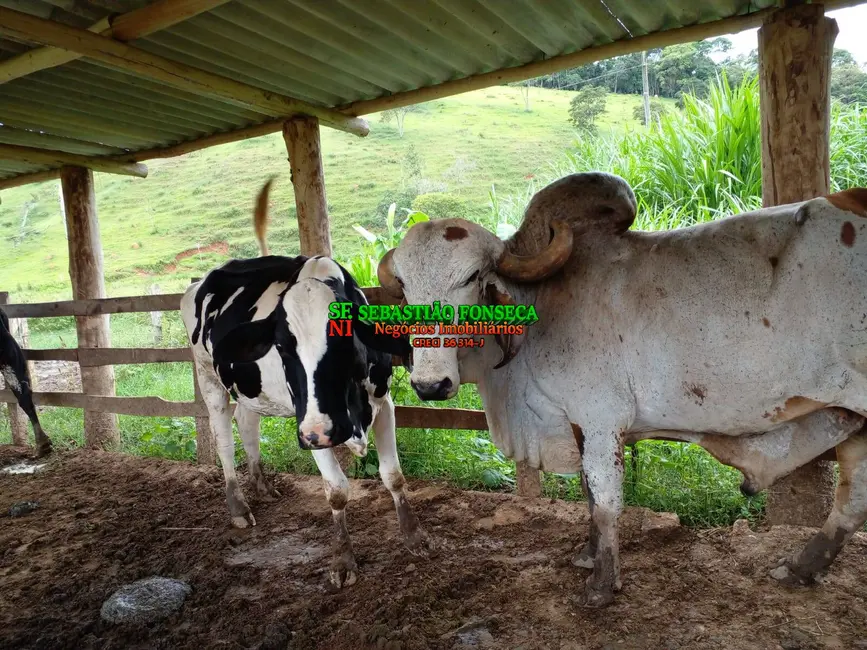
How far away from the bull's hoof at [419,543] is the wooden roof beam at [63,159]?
187 inches

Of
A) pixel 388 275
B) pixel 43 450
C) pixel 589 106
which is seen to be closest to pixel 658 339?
pixel 388 275

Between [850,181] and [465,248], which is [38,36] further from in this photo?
[850,181]

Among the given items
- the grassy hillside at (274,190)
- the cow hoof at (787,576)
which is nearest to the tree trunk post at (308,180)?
the cow hoof at (787,576)

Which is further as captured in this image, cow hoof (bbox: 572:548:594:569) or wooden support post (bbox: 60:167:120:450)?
wooden support post (bbox: 60:167:120:450)

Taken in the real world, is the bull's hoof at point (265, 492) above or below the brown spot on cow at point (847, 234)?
below

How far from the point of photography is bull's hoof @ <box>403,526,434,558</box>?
3.35m

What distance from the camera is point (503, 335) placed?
107 inches

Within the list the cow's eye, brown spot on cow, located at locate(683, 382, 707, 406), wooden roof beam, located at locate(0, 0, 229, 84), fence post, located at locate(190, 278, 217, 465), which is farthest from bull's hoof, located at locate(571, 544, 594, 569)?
fence post, located at locate(190, 278, 217, 465)

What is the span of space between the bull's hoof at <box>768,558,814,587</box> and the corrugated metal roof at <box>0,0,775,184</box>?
293 centimetres

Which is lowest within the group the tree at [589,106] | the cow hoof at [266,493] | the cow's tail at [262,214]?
the cow hoof at [266,493]

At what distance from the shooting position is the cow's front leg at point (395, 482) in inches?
134

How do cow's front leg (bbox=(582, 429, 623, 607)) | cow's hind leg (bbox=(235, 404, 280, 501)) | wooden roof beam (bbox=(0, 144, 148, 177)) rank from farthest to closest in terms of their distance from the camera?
wooden roof beam (bbox=(0, 144, 148, 177))
cow's hind leg (bbox=(235, 404, 280, 501))
cow's front leg (bbox=(582, 429, 623, 607))

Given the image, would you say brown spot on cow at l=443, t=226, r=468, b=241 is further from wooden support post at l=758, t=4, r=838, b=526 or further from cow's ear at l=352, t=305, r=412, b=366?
wooden support post at l=758, t=4, r=838, b=526

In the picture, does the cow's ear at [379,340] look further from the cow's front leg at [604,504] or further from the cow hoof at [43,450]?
the cow hoof at [43,450]
